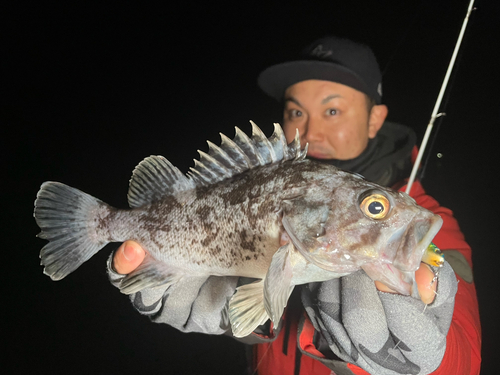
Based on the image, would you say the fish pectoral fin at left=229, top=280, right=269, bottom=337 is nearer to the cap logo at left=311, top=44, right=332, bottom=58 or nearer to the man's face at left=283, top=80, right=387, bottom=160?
the man's face at left=283, top=80, right=387, bottom=160

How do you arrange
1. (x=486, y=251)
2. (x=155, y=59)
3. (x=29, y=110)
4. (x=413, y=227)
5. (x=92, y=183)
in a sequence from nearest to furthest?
(x=413, y=227)
(x=486, y=251)
(x=92, y=183)
(x=29, y=110)
(x=155, y=59)

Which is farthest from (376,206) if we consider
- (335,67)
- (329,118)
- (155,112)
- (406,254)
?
(155,112)

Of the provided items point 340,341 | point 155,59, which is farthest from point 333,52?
point 155,59

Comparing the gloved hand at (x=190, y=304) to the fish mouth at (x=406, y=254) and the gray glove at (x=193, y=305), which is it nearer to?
the gray glove at (x=193, y=305)

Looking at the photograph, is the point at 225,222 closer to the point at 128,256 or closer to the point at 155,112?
the point at 128,256

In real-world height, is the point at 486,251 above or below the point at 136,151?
below

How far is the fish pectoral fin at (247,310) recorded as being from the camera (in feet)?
2.57

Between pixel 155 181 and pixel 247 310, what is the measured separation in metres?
0.62

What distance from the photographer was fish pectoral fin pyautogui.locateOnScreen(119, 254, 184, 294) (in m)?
1.01

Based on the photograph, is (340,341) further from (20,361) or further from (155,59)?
(155,59)

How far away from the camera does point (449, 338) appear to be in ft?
3.21

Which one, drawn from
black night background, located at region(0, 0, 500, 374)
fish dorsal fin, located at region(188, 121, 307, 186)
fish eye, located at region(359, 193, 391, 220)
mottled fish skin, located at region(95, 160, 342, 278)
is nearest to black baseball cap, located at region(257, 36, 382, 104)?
fish dorsal fin, located at region(188, 121, 307, 186)

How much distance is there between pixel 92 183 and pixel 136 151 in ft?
2.90

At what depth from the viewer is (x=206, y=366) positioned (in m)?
3.16
